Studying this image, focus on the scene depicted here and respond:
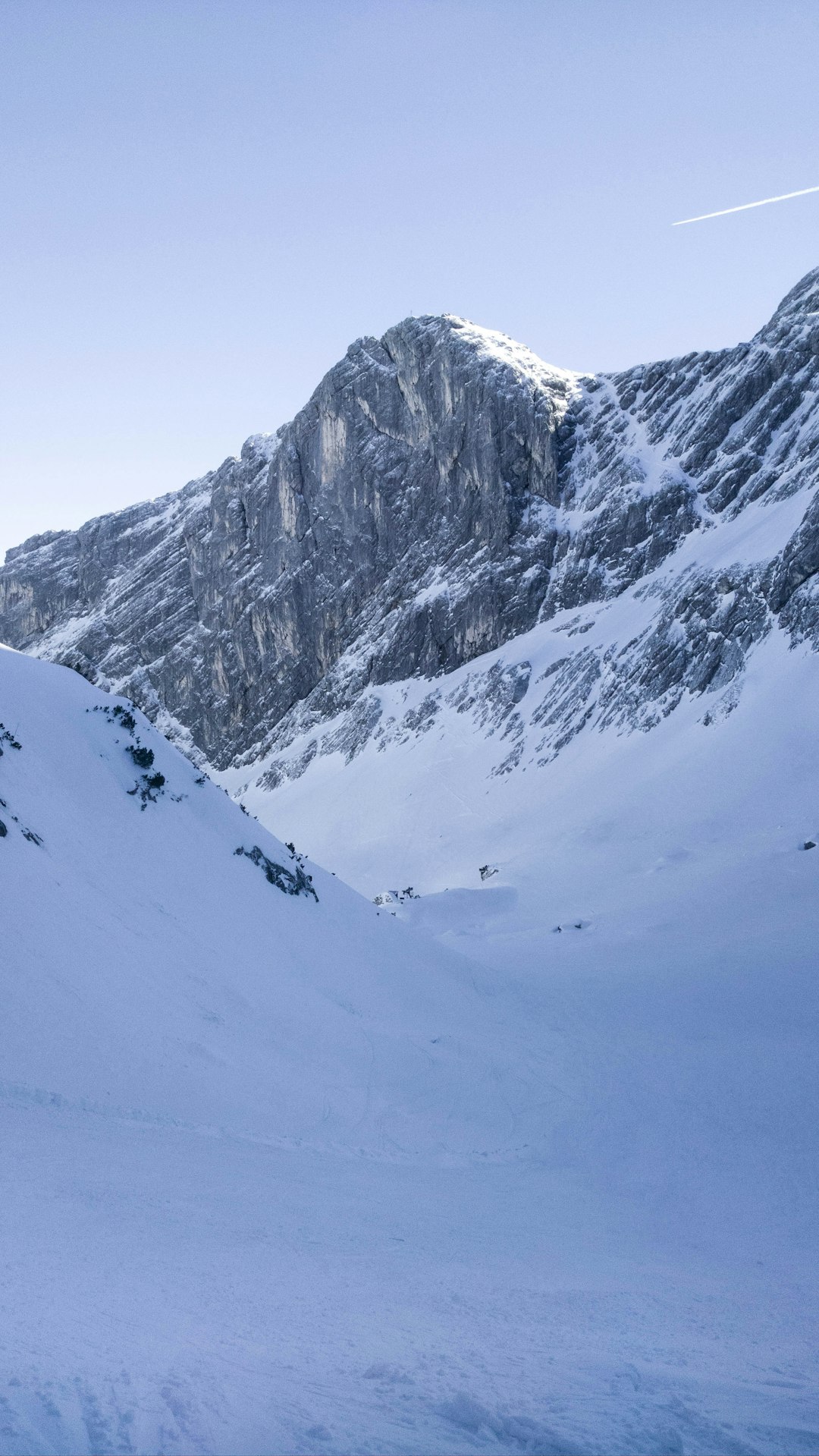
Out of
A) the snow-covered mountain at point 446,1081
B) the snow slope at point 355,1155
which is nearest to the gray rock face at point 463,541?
the snow-covered mountain at point 446,1081

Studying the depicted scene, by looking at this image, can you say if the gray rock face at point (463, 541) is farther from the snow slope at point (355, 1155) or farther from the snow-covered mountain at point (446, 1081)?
the snow slope at point (355, 1155)

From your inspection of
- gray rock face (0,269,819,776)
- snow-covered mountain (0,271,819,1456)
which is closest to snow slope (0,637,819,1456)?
snow-covered mountain (0,271,819,1456)

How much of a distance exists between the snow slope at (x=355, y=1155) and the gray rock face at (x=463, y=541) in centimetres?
3335

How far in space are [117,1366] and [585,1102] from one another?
44.2ft

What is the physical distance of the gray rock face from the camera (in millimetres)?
62219

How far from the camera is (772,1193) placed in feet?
45.2

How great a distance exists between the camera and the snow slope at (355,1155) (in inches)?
250

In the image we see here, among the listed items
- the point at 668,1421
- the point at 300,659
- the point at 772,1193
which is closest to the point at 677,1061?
the point at 772,1193

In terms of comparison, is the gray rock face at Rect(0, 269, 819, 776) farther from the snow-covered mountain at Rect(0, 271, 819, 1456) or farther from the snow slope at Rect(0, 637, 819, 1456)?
the snow slope at Rect(0, 637, 819, 1456)

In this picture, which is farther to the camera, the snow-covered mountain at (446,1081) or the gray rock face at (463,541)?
the gray rock face at (463,541)

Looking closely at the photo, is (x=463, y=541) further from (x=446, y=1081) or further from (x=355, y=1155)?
(x=355, y=1155)

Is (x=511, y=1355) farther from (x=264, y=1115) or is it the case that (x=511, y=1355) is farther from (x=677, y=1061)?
(x=677, y=1061)

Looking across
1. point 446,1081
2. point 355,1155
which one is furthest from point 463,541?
point 355,1155

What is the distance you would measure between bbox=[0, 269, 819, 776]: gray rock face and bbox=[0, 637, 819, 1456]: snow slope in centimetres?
3335
